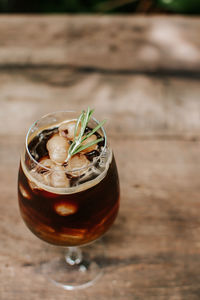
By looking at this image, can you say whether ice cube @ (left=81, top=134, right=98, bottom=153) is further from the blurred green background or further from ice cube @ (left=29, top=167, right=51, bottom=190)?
the blurred green background

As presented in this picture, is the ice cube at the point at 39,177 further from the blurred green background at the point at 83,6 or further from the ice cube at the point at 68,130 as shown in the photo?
the blurred green background at the point at 83,6

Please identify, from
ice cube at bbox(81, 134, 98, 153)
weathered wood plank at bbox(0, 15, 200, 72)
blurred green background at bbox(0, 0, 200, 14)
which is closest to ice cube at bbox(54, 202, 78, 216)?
ice cube at bbox(81, 134, 98, 153)

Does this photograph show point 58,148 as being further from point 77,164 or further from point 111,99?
point 111,99

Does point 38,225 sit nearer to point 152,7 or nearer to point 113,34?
point 113,34

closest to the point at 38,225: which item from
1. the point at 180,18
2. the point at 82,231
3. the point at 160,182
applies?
the point at 82,231

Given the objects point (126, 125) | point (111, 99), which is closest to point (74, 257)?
point (126, 125)

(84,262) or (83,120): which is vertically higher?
(83,120)

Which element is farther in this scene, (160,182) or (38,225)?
(160,182)
